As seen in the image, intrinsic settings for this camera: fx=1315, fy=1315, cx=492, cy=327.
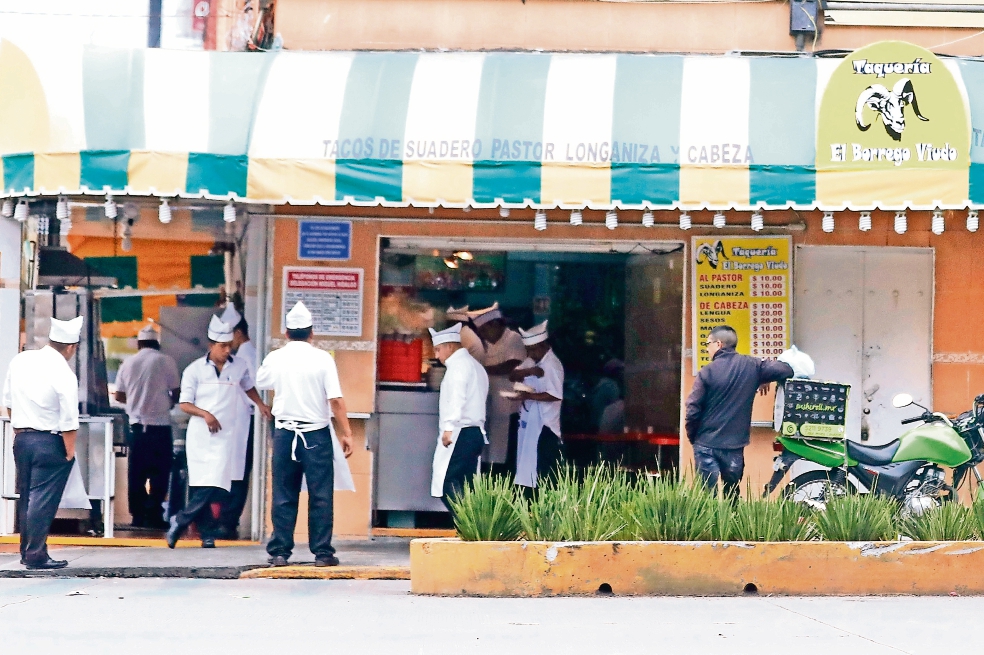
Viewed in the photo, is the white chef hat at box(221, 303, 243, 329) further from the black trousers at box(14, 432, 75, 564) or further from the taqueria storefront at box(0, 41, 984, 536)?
the black trousers at box(14, 432, 75, 564)

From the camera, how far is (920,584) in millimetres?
8812

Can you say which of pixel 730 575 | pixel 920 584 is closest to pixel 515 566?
pixel 730 575

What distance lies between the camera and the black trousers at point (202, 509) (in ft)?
36.1

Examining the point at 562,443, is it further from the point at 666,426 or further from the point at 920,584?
the point at 920,584

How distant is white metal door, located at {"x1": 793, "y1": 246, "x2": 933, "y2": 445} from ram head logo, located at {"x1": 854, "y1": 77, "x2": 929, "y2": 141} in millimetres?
1961

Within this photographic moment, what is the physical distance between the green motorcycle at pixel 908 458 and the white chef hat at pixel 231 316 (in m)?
4.77

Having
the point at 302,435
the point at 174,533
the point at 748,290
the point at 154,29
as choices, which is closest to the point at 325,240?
the point at 302,435

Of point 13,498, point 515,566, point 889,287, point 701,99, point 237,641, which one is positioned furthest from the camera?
point 889,287

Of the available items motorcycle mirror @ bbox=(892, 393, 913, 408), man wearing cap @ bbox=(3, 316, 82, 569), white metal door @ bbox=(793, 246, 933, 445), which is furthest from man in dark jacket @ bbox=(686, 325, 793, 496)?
man wearing cap @ bbox=(3, 316, 82, 569)

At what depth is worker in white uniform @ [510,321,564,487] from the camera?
40.0 ft

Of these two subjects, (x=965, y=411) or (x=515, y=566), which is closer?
(x=515, y=566)

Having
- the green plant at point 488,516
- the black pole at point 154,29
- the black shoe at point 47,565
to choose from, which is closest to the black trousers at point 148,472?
the black shoe at point 47,565

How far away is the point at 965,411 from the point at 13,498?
8.10m

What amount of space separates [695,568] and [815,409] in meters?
2.42
